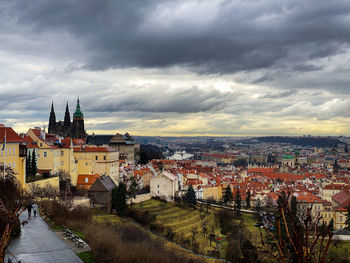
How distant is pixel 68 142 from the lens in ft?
148

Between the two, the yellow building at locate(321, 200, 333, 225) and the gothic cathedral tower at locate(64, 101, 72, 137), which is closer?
the yellow building at locate(321, 200, 333, 225)

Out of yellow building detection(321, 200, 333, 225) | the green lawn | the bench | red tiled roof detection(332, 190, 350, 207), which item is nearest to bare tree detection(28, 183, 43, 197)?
the bench

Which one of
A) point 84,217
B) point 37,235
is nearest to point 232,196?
point 84,217

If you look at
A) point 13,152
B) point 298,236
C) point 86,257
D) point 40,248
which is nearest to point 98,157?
point 13,152

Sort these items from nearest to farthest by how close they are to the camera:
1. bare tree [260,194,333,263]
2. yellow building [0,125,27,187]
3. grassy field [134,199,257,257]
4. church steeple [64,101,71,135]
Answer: bare tree [260,194,333,263] → yellow building [0,125,27,187] → grassy field [134,199,257,257] → church steeple [64,101,71,135]

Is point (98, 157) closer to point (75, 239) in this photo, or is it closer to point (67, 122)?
point (75, 239)

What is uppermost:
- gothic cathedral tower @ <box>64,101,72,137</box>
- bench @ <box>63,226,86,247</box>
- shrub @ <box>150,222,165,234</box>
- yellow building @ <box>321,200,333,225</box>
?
gothic cathedral tower @ <box>64,101,72,137</box>

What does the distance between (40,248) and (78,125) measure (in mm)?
92884

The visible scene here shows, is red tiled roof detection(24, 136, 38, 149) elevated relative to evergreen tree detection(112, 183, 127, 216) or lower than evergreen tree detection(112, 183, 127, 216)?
elevated

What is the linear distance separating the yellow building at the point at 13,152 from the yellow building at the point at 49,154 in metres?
6.71

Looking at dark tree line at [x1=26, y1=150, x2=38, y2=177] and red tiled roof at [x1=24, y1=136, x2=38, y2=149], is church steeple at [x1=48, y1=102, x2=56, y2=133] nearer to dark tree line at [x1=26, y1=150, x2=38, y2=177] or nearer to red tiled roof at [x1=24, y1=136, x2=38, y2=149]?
red tiled roof at [x1=24, y1=136, x2=38, y2=149]

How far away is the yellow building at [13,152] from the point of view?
29.8m

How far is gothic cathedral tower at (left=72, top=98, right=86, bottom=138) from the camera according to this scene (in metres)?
107

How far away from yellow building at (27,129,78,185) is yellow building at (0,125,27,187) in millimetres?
6711
